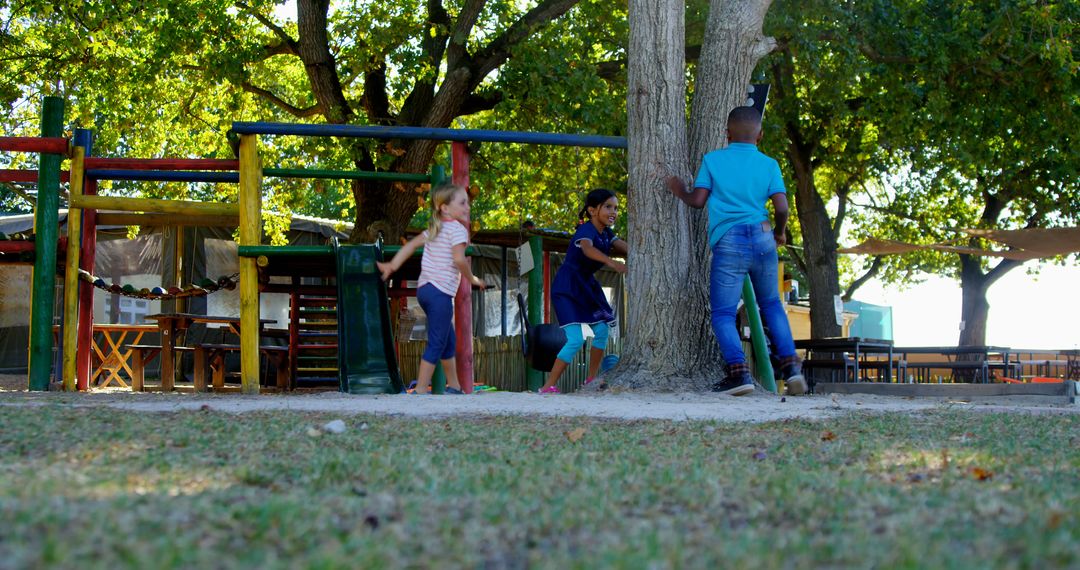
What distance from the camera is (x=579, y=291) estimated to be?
326 inches

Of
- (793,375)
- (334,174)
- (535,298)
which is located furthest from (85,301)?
(793,375)

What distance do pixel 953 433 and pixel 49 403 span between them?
180 inches

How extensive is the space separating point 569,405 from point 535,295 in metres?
5.44

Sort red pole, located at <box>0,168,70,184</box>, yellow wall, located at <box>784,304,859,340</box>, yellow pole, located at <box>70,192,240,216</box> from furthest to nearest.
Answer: yellow wall, located at <box>784,304,859,340</box>, red pole, located at <box>0,168,70,184</box>, yellow pole, located at <box>70,192,240,216</box>

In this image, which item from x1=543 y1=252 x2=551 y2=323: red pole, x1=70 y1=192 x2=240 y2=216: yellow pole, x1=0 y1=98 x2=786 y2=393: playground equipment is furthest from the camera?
x1=543 y1=252 x2=551 y2=323: red pole

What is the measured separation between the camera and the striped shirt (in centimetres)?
737

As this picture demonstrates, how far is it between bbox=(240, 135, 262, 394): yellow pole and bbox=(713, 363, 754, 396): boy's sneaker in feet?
10.8

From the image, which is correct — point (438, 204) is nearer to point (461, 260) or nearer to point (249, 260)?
point (461, 260)

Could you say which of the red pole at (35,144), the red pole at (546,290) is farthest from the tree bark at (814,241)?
the red pole at (35,144)

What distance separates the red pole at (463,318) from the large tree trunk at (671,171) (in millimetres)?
1242

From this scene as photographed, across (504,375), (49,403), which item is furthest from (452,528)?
(504,375)

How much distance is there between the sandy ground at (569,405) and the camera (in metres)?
5.53

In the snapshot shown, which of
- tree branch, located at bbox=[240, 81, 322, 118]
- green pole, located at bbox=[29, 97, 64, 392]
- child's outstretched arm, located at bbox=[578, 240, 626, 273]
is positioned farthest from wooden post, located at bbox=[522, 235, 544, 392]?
tree branch, located at bbox=[240, 81, 322, 118]

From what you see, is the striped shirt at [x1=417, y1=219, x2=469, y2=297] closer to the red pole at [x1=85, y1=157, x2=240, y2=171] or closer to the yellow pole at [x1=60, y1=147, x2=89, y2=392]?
the red pole at [x1=85, y1=157, x2=240, y2=171]
